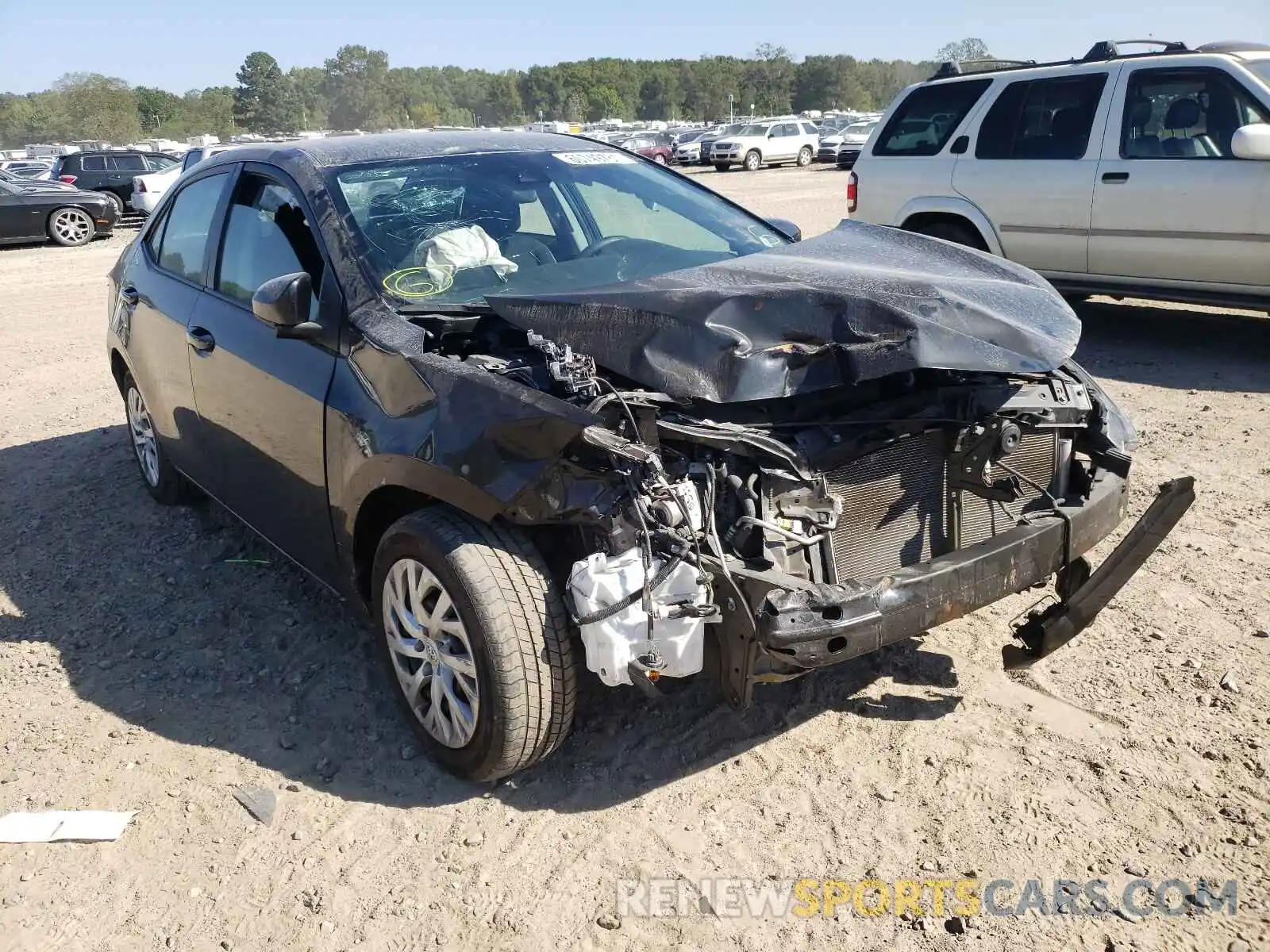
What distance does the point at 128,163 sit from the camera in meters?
22.5

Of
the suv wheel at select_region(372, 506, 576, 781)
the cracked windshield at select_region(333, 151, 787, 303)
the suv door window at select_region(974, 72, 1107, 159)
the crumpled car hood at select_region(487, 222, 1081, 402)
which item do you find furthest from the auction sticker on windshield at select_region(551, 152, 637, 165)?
the suv door window at select_region(974, 72, 1107, 159)

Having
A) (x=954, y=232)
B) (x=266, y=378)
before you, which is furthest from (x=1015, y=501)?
(x=954, y=232)

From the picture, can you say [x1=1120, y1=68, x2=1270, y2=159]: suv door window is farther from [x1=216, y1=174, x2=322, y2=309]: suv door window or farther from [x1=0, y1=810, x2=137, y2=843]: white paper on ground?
[x1=0, y1=810, x2=137, y2=843]: white paper on ground

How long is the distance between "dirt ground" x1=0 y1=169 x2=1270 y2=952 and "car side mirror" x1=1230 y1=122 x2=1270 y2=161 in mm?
3000

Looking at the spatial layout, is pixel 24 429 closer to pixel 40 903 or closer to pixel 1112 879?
pixel 40 903

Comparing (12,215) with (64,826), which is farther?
(12,215)

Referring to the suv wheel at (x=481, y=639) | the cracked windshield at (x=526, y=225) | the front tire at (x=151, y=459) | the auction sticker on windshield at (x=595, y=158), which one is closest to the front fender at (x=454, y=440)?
the suv wheel at (x=481, y=639)

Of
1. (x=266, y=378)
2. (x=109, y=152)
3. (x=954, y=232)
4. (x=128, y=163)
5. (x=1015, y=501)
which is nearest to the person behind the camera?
(x=1015, y=501)

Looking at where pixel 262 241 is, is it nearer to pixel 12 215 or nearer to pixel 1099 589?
pixel 1099 589

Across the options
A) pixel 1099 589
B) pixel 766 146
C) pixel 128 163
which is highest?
pixel 766 146

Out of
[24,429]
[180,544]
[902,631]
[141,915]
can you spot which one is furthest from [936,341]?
[24,429]

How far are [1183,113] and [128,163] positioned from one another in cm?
2212

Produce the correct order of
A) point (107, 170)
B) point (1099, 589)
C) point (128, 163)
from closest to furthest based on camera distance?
point (1099, 589) < point (107, 170) < point (128, 163)

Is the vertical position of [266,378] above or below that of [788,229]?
below
